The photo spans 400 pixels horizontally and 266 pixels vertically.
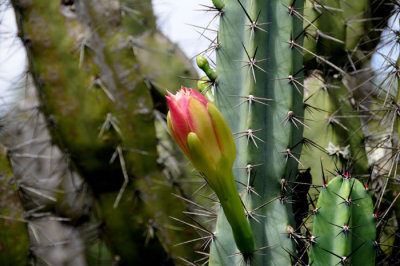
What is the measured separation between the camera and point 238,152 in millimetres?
905

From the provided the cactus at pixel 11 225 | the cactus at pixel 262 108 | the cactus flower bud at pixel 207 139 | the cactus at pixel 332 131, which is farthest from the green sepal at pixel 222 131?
the cactus at pixel 11 225

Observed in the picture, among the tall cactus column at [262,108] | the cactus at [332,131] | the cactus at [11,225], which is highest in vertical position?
the tall cactus column at [262,108]

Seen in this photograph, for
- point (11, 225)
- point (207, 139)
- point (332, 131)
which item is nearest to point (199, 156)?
point (207, 139)

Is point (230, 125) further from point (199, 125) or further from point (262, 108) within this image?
point (199, 125)

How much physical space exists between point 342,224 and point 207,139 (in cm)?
28

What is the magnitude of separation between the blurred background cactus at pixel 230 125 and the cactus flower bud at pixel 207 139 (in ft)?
0.40

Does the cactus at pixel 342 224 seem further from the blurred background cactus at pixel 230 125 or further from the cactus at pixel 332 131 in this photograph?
the cactus at pixel 332 131

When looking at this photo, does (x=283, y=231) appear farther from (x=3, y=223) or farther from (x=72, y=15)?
(x=72, y=15)

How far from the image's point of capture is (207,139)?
0.71 m

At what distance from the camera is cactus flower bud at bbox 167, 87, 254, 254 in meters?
0.69

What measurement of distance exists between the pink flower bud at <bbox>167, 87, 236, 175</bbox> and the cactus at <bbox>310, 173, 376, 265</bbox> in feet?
0.73

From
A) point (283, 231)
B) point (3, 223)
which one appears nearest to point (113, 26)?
point (3, 223)

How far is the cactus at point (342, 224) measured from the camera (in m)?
0.81

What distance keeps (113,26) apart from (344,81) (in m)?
0.74
